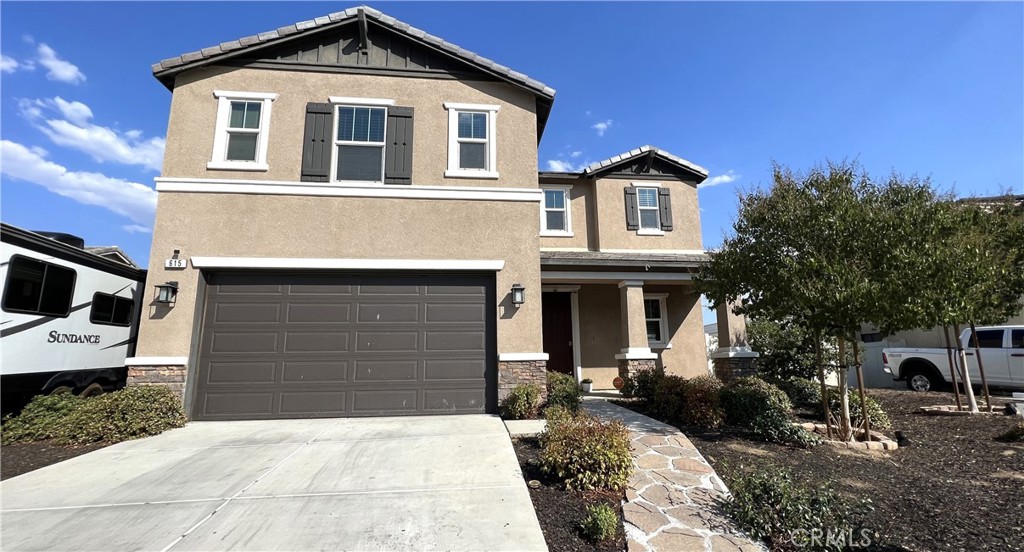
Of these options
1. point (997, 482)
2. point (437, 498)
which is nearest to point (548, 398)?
point (437, 498)

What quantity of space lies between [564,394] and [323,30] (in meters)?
8.43

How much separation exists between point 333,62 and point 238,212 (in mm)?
3524

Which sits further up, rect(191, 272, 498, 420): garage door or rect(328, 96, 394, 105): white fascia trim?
rect(328, 96, 394, 105): white fascia trim

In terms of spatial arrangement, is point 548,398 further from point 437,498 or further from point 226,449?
point 226,449

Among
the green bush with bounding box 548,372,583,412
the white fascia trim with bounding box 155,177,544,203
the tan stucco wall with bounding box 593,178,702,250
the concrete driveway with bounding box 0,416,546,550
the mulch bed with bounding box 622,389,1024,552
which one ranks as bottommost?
the mulch bed with bounding box 622,389,1024,552

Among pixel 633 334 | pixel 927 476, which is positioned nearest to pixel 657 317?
pixel 633 334

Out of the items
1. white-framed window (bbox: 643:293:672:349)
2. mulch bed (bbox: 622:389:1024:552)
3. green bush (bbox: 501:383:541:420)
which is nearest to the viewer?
mulch bed (bbox: 622:389:1024:552)

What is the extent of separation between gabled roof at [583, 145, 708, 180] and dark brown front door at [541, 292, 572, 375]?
3.81 meters

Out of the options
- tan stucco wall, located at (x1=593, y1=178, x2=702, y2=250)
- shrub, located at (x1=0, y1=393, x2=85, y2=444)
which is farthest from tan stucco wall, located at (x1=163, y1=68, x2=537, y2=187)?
tan stucco wall, located at (x1=593, y1=178, x2=702, y2=250)

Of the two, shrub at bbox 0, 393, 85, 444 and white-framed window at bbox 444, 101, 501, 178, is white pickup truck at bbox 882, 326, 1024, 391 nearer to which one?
white-framed window at bbox 444, 101, 501, 178

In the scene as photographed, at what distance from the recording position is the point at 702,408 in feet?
23.3

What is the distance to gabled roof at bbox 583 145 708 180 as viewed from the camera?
13.0 metres

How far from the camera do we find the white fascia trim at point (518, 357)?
792cm

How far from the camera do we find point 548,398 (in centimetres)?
793
